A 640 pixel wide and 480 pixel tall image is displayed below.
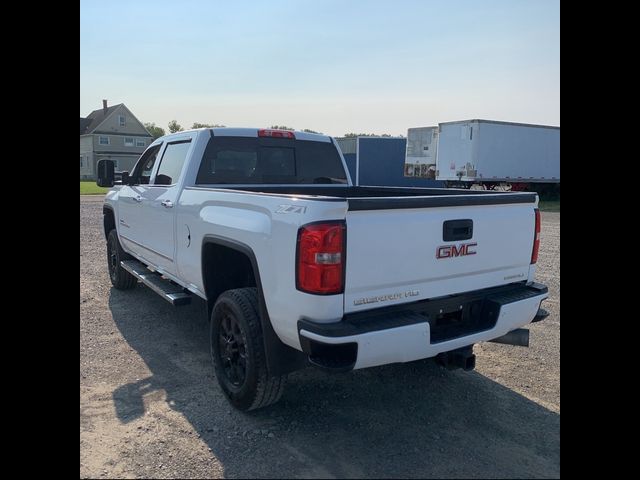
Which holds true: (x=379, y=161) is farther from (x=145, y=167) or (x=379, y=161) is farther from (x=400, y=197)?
(x=400, y=197)

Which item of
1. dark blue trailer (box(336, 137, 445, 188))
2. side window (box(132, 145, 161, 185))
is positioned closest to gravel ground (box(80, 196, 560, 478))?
side window (box(132, 145, 161, 185))

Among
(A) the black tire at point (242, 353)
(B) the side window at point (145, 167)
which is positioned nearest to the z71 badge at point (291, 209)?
(A) the black tire at point (242, 353)

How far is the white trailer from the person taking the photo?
22328 mm

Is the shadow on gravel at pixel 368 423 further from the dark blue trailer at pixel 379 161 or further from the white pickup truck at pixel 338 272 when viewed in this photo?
the dark blue trailer at pixel 379 161

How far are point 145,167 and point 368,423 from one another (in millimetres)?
4333

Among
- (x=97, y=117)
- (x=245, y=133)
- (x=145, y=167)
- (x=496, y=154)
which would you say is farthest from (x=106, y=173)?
(x=97, y=117)

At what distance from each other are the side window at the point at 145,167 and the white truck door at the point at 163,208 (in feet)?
1.29

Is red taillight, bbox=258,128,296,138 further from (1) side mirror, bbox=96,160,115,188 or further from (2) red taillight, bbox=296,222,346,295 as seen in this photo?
(2) red taillight, bbox=296,222,346,295

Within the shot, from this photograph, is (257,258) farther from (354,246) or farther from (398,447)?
(398,447)

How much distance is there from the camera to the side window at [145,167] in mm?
5984
